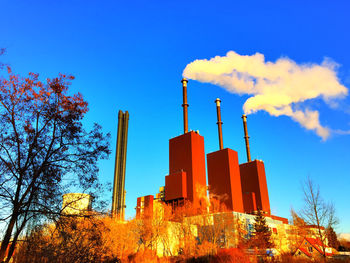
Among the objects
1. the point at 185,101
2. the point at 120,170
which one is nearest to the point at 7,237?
the point at 120,170

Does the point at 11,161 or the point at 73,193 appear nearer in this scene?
the point at 11,161

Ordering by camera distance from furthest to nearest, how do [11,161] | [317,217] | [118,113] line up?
[118,113] < [317,217] < [11,161]

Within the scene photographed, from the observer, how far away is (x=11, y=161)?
32.7 ft

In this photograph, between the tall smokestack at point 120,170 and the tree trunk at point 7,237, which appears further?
the tall smokestack at point 120,170

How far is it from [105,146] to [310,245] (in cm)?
3201

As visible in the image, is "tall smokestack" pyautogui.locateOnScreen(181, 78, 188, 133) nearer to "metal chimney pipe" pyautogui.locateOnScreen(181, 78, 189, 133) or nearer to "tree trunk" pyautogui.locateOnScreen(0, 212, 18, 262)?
"metal chimney pipe" pyautogui.locateOnScreen(181, 78, 189, 133)

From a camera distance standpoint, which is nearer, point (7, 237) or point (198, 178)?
point (7, 237)

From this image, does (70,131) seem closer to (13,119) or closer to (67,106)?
(67,106)

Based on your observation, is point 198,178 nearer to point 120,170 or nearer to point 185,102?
point 185,102

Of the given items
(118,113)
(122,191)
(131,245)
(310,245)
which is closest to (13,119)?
(131,245)

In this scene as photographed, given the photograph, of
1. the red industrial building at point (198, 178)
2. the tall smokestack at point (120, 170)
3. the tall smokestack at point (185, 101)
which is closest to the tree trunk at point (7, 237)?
the red industrial building at point (198, 178)

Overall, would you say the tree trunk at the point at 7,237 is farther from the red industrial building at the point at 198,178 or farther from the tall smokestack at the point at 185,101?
the tall smokestack at the point at 185,101

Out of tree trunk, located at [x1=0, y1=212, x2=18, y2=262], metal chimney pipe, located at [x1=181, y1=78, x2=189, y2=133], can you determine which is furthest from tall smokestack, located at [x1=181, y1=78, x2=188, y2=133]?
tree trunk, located at [x1=0, y1=212, x2=18, y2=262]

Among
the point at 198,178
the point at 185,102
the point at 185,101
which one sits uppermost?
the point at 185,101
